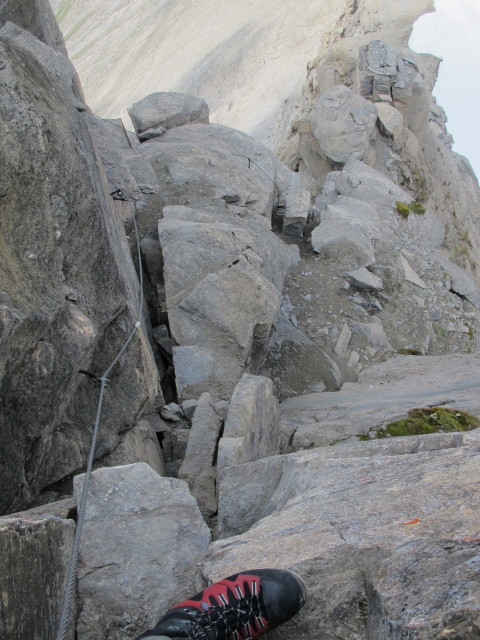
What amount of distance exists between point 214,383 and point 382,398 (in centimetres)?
360

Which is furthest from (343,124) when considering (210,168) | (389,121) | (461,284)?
(210,168)

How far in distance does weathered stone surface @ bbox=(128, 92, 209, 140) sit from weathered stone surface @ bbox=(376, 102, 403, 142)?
356 inches

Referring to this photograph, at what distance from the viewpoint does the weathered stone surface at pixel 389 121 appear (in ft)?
98.5

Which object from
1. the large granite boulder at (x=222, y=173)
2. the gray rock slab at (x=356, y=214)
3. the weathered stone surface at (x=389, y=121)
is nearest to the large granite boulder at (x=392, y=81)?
the weathered stone surface at (x=389, y=121)

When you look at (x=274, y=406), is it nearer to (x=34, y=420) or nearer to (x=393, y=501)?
(x=34, y=420)

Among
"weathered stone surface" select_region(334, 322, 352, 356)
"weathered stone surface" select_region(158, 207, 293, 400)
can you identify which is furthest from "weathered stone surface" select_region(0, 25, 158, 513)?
"weathered stone surface" select_region(334, 322, 352, 356)

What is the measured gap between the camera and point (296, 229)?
74.9 feet

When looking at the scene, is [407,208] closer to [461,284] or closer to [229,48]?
[461,284]

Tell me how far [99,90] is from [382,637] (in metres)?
90.1

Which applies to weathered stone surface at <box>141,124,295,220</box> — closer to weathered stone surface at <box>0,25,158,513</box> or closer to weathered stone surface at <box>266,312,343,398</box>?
weathered stone surface at <box>266,312,343,398</box>

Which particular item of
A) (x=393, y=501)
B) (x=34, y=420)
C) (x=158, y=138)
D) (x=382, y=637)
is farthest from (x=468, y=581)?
(x=158, y=138)

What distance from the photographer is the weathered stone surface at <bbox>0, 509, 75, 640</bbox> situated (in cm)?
446

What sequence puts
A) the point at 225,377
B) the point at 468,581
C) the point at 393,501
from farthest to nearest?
the point at 225,377 → the point at 393,501 → the point at 468,581

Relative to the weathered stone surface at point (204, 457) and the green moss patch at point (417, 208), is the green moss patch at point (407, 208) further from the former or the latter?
the weathered stone surface at point (204, 457)
